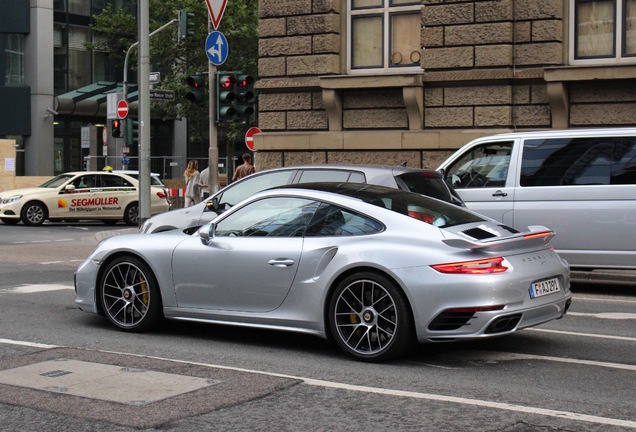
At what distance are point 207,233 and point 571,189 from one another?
213 inches

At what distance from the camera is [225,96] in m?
19.2

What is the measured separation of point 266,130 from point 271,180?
8.44m

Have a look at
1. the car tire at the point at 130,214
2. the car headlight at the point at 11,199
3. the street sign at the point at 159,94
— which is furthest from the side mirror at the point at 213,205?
the car headlight at the point at 11,199

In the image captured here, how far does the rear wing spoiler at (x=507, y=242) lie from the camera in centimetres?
713

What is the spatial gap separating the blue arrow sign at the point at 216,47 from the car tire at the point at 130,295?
35.5 feet

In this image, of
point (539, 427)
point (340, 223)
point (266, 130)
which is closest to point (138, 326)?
point (340, 223)

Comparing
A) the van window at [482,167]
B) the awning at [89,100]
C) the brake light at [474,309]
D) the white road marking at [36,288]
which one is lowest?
the white road marking at [36,288]

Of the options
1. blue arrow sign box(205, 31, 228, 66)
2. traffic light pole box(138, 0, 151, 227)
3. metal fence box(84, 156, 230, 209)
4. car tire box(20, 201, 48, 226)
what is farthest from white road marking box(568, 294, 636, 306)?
metal fence box(84, 156, 230, 209)

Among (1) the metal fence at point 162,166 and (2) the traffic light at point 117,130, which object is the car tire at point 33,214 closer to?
(2) the traffic light at point 117,130

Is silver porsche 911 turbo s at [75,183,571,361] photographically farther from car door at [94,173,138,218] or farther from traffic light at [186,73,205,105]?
car door at [94,173,138,218]

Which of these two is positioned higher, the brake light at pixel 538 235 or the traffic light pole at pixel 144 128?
the traffic light pole at pixel 144 128

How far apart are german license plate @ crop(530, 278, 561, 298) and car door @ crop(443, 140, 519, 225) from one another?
4.77m

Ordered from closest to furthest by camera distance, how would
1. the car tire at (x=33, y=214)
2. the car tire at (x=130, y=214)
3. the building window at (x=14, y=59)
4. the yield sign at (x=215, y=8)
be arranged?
the yield sign at (x=215, y=8), the car tire at (x=33, y=214), the car tire at (x=130, y=214), the building window at (x=14, y=59)

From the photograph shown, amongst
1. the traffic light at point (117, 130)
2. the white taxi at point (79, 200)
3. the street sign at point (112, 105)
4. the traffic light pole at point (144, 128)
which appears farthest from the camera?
the street sign at point (112, 105)
